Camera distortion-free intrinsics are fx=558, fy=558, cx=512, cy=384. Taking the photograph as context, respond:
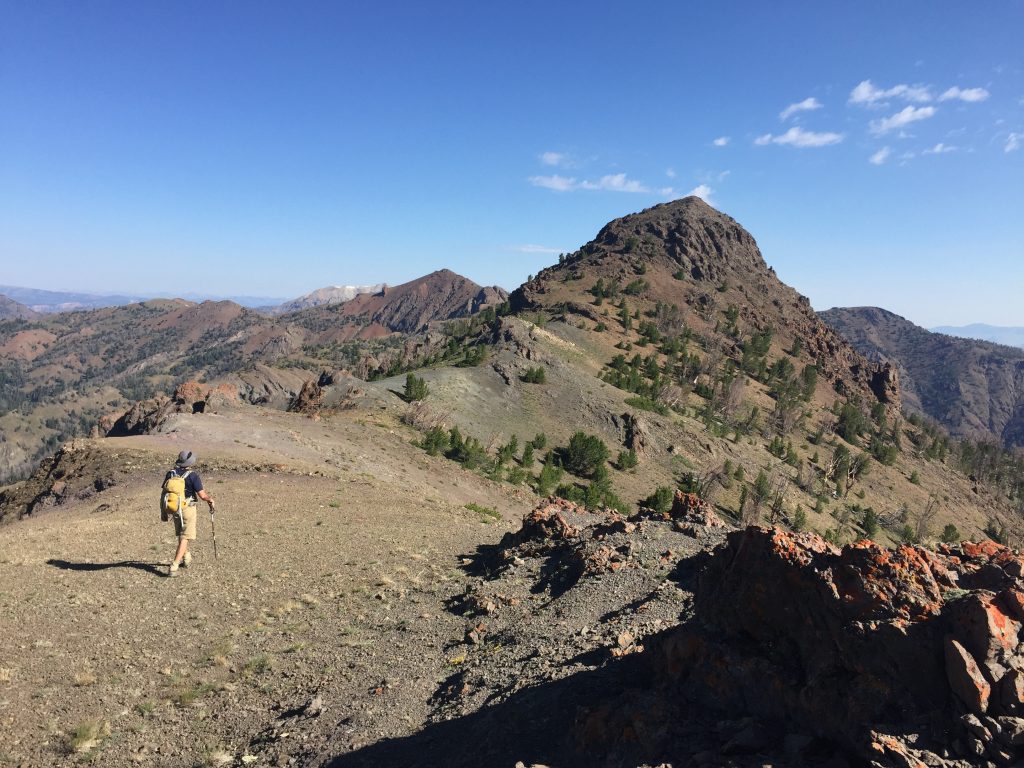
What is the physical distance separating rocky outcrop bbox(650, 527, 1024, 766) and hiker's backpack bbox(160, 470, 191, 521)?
33.0 ft

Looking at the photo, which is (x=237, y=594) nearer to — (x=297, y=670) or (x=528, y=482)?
(x=297, y=670)

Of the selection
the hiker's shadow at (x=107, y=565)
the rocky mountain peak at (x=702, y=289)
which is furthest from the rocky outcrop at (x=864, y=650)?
the rocky mountain peak at (x=702, y=289)

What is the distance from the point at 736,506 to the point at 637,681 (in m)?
42.7

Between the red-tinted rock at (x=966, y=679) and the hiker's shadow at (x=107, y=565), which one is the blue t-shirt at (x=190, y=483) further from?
the red-tinted rock at (x=966, y=679)

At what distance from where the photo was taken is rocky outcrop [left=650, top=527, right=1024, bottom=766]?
4.43 metres

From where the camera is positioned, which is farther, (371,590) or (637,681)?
(371,590)

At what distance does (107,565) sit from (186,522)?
2.25 m

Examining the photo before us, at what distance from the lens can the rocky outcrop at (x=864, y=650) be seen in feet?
14.5

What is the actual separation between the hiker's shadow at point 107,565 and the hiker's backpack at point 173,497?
1.31m

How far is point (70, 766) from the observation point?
6.62m

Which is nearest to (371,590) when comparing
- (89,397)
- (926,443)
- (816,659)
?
(816,659)

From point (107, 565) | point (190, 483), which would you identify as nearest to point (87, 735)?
point (190, 483)

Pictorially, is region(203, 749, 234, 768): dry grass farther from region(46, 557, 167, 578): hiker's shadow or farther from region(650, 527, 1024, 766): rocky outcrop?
region(46, 557, 167, 578): hiker's shadow

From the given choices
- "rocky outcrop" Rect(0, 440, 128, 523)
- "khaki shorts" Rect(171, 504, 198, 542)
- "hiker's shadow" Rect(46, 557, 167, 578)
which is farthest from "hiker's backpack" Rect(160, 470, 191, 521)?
"rocky outcrop" Rect(0, 440, 128, 523)
